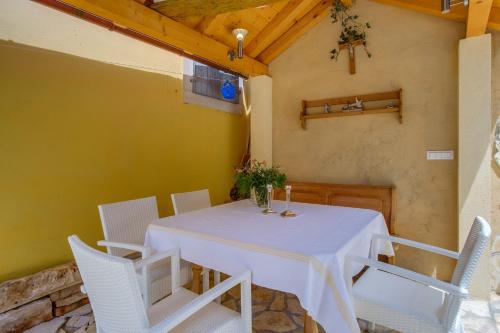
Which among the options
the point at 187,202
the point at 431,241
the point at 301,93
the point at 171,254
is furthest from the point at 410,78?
the point at 171,254

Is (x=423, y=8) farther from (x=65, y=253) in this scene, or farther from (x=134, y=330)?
(x=65, y=253)

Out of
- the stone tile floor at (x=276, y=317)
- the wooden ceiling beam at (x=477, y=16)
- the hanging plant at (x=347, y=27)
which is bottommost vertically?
the stone tile floor at (x=276, y=317)

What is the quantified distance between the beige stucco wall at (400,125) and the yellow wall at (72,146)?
180 cm

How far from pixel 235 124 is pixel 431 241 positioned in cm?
295

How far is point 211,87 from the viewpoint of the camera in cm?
381

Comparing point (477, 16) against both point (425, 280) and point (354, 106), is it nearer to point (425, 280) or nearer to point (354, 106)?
point (354, 106)

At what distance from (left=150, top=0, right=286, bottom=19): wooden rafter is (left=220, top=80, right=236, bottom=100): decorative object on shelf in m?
1.36

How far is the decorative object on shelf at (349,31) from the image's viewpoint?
325 centimetres

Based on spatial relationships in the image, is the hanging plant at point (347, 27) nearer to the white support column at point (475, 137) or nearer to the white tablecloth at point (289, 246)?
the white support column at point (475, 137)

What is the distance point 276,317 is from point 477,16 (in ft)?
9.81

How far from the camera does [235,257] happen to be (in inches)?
57.3

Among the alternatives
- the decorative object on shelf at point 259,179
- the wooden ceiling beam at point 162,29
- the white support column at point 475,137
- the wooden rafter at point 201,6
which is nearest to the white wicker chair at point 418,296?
the decorative object on shelf at point 259,179

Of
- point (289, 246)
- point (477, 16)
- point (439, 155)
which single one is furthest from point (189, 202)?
point (477, 16)

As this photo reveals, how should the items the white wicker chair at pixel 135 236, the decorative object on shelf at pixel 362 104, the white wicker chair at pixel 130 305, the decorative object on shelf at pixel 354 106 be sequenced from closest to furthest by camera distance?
the white wicker chair at pixel 130 305
the white wicker chair at pixel 135 236
the decorative object on shelf at pixel 362 104
the decorative object on shelf at pixel 354 106
